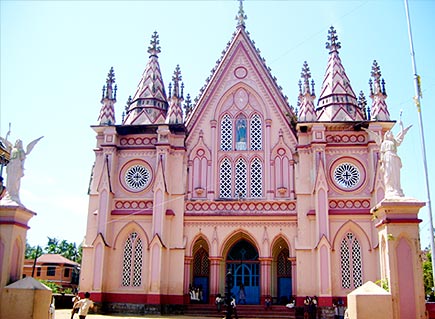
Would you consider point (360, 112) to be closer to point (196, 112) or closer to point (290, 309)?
point (196, 112)

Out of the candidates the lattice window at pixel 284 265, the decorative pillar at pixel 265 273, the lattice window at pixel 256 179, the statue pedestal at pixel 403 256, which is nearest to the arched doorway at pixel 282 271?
the lattice window at pixel 284 265

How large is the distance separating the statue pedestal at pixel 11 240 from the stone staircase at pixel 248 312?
14.5 m

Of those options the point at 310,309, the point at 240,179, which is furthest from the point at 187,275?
the point at 310,309

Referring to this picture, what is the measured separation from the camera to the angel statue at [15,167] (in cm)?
1534

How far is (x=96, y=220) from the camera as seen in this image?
29906 mm

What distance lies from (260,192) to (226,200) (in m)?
2.12

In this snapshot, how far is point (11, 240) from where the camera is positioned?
14.7 m

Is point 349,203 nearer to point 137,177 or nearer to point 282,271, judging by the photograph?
point 282,271

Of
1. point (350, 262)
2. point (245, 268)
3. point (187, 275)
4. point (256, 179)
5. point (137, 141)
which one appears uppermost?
point (137, 141)

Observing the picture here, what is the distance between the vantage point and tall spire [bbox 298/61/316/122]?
30219 mm

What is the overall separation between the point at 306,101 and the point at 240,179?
20.3 ft

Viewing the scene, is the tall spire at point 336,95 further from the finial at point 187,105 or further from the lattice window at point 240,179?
the finial at point 187,105

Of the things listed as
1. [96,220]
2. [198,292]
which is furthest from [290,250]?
[96,220]

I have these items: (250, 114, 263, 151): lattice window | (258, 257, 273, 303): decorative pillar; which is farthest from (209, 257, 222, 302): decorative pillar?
(250, 114, 263, 151): lattice window
